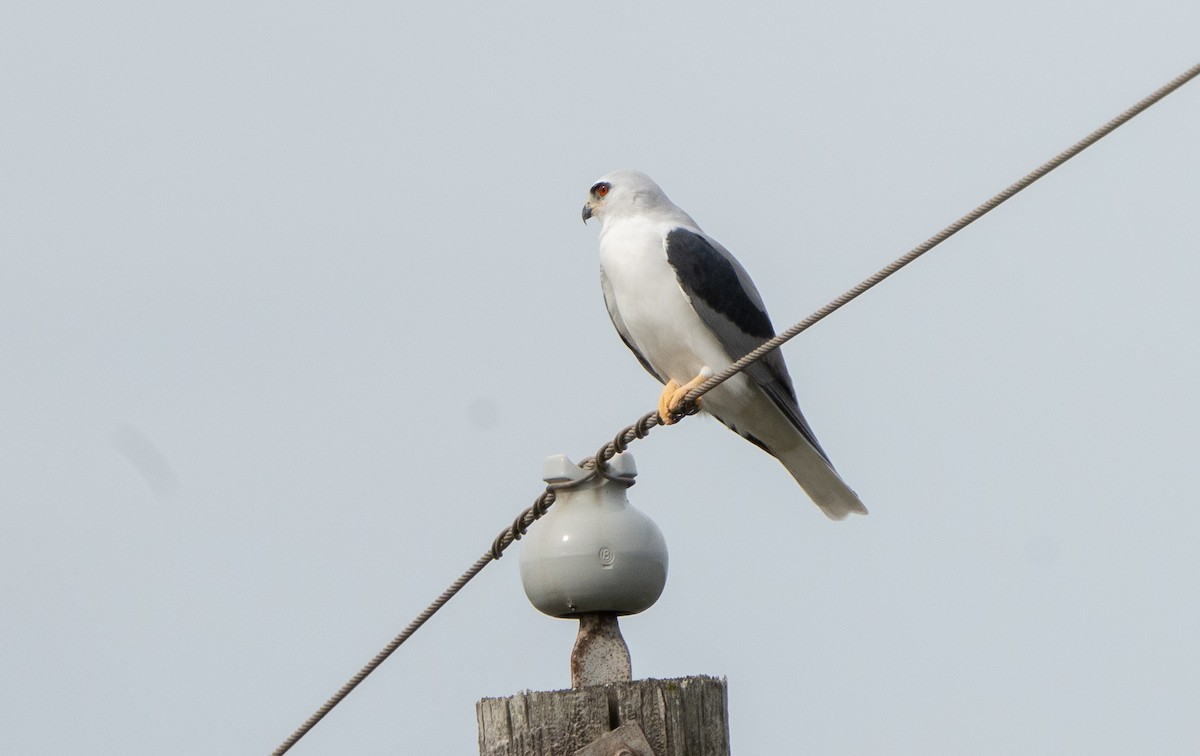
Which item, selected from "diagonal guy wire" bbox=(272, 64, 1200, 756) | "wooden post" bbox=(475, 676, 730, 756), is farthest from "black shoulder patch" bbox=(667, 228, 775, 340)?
"wooden post" bbox=(475, 676, 730, 756)

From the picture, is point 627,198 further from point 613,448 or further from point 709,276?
point 613,448

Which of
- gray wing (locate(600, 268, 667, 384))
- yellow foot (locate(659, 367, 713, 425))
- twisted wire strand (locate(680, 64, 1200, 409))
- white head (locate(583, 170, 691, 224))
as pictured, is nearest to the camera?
twisted wire strand (locate(680, 64, 1200, 409))

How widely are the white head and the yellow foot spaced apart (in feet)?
2.48

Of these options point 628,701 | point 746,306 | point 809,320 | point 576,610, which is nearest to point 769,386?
point 746,306

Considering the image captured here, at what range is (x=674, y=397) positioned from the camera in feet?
20.0

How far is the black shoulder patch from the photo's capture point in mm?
6379

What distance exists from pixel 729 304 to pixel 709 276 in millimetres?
166

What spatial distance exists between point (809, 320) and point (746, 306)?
2792 mm

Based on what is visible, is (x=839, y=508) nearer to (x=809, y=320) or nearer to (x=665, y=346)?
(x=665, y=346)

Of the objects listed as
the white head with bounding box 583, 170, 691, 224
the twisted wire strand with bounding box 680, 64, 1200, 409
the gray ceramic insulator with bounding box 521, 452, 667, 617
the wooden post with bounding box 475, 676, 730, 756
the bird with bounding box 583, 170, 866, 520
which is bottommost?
the wooden post with bounding box 475, 676, 730, 756

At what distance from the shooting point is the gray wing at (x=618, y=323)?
670cm

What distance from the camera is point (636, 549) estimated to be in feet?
11.6

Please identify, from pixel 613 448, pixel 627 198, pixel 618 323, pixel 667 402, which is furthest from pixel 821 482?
pixel 613 448

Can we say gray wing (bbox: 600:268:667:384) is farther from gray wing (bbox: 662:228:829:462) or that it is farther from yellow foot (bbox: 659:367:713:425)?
gray wing (bbox: 662:228:829:462)
